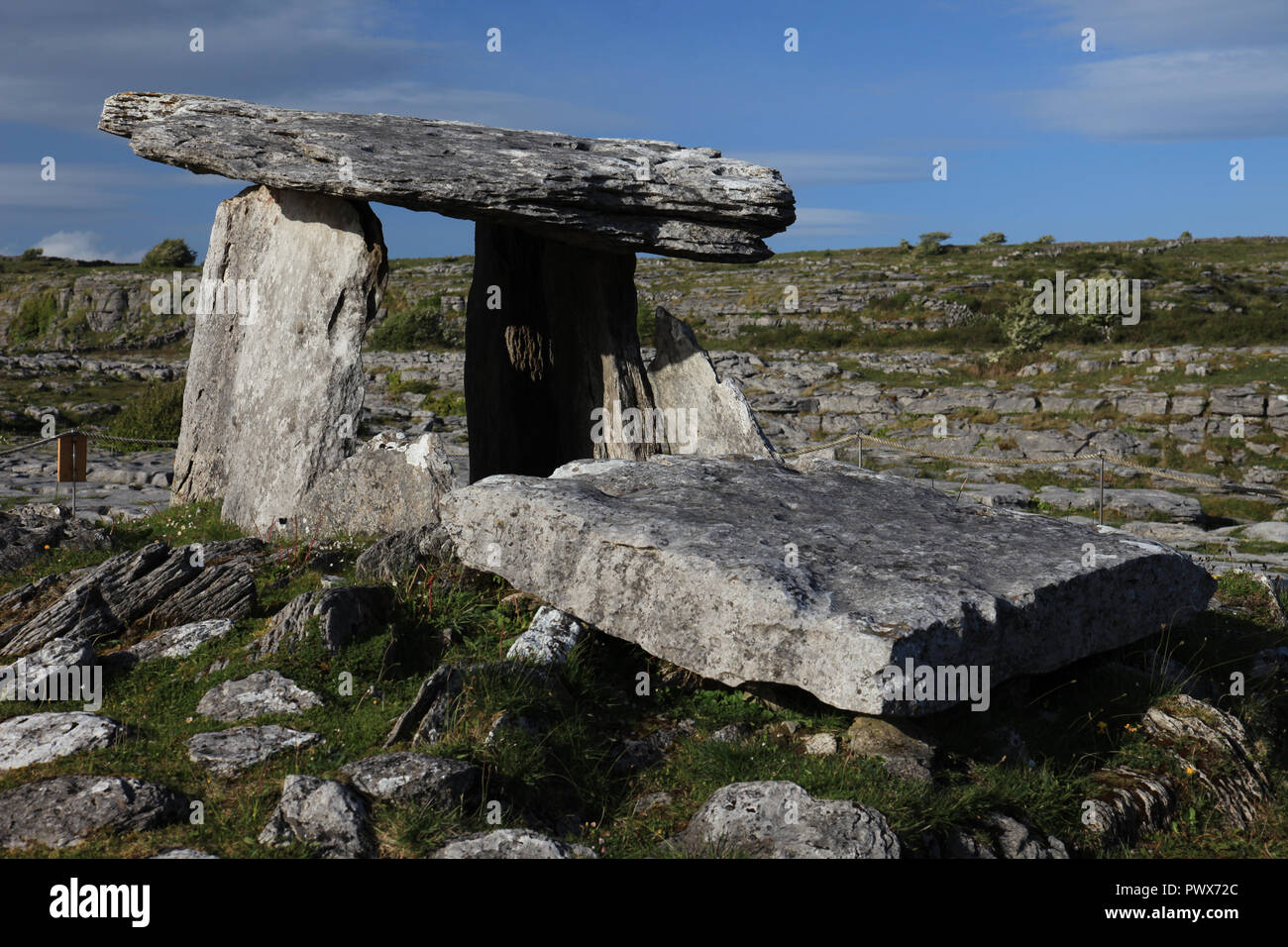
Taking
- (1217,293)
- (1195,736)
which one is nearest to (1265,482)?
(1195,736)

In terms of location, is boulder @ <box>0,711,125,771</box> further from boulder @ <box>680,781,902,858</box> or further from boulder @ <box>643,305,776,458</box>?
boulder @ <box>643,305,776,458</box>

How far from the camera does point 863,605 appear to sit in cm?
640

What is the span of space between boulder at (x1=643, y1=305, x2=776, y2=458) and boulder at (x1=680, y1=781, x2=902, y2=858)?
568 centimetres

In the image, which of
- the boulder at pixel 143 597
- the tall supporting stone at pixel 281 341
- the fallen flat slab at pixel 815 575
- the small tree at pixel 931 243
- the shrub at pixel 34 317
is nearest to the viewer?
the fallen flat slab at pixel 815 575

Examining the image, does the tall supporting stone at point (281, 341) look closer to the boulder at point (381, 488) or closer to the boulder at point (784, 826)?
the boulder at point (381, 488)

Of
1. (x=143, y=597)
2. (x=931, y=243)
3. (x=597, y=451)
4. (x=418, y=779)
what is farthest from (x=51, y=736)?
(x=931, y=243)

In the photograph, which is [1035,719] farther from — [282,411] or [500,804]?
[282,411]

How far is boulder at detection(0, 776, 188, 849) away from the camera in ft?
17.9

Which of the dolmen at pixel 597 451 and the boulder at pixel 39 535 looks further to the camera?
the boulder at pixel 39 535

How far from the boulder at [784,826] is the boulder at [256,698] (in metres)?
2.61

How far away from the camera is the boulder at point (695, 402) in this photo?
37.4 ft

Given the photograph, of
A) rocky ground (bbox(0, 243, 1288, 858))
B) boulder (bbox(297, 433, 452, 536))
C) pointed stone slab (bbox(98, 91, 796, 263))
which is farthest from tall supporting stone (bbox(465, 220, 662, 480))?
rocky ground (bbox(0, 243, 1288, 858))

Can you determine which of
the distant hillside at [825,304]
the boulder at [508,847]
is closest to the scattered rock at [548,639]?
the boulder at [508,847]

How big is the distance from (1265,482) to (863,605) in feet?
58.9
